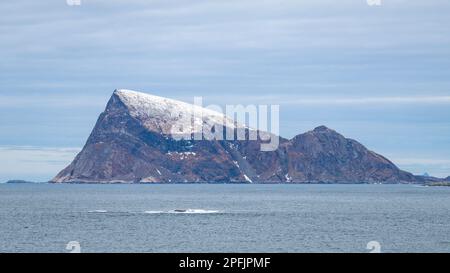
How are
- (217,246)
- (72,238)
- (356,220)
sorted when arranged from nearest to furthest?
(217,246) → (72,238) → (356,220)

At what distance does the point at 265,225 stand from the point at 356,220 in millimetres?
27327

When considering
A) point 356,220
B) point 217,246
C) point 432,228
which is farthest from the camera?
point 356,220

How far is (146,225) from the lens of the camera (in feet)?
472
